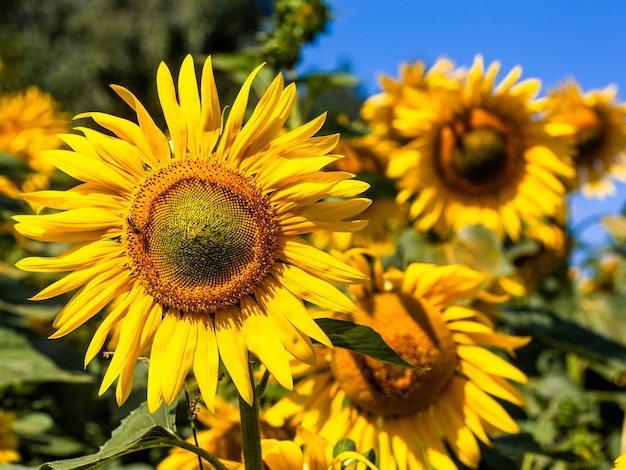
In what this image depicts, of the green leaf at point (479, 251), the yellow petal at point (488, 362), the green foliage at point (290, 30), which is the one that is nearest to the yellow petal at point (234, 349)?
the yellow petal at point (488, 362)

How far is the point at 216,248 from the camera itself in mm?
1094

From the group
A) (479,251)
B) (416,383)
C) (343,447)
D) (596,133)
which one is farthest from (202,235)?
(596,133)

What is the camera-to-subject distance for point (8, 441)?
1.88 m

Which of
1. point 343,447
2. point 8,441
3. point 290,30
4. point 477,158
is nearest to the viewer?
point 343,447

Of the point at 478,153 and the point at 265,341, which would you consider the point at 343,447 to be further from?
the point at 478,153

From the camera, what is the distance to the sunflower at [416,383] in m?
1.37

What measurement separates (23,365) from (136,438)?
88 cm

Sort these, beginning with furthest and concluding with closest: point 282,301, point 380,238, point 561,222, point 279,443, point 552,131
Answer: point 561,222
point 380,238
point 552,131
point 279,443
point 282,301

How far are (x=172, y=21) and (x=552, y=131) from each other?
18.8 meters

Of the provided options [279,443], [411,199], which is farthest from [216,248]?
[411,199]

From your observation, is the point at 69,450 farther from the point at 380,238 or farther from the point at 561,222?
the point at 561,222

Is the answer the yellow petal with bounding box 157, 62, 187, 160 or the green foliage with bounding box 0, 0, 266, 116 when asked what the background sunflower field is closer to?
the yellow petal with bounding box 157, 62, 187, 160

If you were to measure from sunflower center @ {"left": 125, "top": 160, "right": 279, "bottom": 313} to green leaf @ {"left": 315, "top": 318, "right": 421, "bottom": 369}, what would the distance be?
16 centimetres

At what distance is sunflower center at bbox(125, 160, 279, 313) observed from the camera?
1.09m
